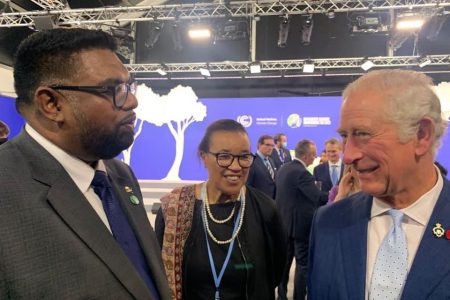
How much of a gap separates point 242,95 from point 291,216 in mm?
6396

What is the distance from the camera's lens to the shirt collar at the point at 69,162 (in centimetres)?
Result: 107

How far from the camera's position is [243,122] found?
9.24 m

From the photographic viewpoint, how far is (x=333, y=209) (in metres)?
1.30

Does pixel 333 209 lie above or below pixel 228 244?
above

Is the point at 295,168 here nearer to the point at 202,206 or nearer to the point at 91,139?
the point at 202,206

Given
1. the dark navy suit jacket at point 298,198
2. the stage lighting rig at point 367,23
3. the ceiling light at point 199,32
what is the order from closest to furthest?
1. the dark navy suit jacket at point 298,198
2. the stage lighting rig at point 367,23
3. the ceiling light at point 199,32

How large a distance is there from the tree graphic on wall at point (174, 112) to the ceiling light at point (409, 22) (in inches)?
191

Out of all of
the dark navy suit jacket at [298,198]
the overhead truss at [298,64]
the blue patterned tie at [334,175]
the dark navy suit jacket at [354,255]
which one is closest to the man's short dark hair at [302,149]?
the dark navy suit jacket at [298,198]

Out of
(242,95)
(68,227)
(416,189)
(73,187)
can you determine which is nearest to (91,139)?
(73,187)

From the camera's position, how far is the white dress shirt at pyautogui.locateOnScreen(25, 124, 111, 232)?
1.07m

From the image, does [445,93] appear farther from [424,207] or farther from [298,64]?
[424,207]

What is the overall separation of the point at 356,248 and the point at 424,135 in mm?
398

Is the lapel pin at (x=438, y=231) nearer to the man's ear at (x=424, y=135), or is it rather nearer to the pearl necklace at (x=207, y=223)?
the man's ear at (x=424, y=135)

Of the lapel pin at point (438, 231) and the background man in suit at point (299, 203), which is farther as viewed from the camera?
the background man in suit at point (299, 203)
